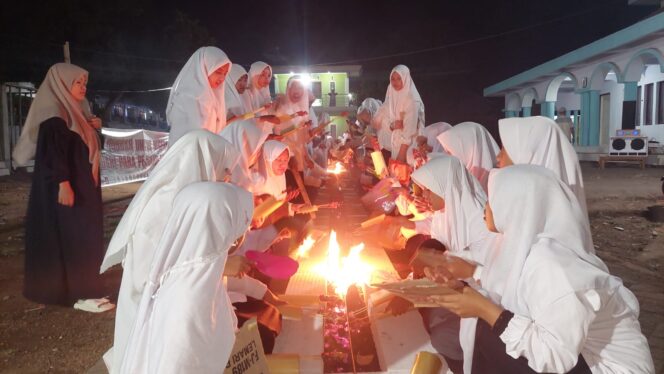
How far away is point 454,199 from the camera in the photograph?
391 cm

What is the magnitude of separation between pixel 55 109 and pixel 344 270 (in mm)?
3028

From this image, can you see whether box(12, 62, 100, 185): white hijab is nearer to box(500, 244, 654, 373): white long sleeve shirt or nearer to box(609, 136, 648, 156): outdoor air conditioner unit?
box(500, 244, 654, 373): white long sleeve shirt

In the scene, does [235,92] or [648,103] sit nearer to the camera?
[235,92]

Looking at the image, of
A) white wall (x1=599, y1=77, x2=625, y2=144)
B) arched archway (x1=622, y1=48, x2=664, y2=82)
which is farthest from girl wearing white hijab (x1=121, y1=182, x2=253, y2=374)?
white wall (x1=599, y1=77, x2=625, y2=144)

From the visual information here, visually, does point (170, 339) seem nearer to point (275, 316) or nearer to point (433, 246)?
point (275, 316)

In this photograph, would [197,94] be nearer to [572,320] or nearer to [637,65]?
[572,320]

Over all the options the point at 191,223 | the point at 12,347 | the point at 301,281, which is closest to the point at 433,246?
the point at 301,281

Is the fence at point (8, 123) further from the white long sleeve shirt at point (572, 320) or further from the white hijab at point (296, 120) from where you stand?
the white long sleeve shirt at point (572, 320)

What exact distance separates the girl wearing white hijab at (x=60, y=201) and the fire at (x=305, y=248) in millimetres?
2006

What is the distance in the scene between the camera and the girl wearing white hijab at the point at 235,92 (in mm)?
6395

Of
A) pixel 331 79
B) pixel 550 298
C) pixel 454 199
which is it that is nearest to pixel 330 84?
pixel 331 79

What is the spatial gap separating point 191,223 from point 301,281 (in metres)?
2.53

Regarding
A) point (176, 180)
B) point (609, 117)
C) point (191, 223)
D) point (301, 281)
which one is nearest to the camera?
point (191, 223)

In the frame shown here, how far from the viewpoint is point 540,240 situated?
204 cm
